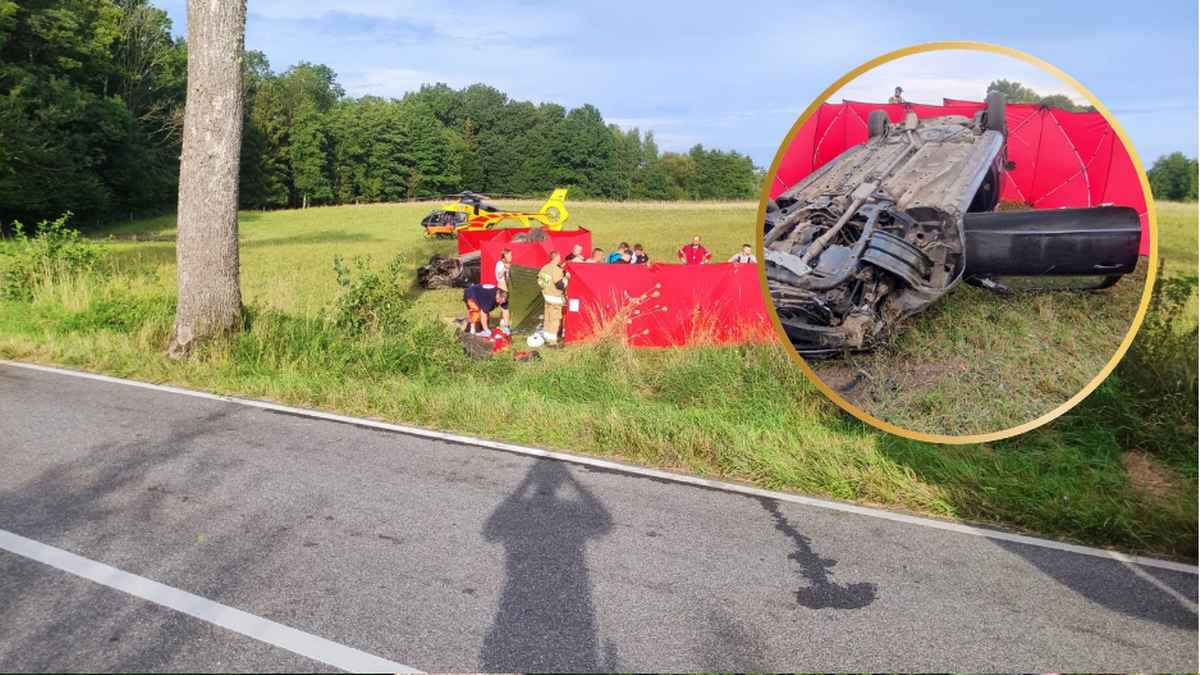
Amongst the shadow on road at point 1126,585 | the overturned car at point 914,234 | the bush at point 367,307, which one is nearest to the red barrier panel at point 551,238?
the bush at point 367,307

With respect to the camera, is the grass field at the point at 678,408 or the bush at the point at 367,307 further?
the bush at the point at 367,307

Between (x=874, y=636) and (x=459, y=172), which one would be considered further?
(x=459, y=172)

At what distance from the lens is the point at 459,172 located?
78.7 metres

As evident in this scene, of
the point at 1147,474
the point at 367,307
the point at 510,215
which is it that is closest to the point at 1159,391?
the point at 1147,474

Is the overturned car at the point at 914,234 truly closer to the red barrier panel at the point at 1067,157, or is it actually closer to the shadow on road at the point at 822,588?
the red barrier panel at the point at 1067,157

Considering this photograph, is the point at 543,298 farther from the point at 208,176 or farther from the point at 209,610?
the point at 209,610

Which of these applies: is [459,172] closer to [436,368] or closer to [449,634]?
[436,368]

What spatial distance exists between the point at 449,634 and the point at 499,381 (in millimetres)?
5532

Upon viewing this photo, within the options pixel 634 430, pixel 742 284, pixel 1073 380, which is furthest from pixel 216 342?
pixel 1073 380

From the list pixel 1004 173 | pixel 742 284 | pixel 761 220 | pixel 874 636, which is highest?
pixel 1004 173

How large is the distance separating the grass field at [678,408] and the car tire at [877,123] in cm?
75

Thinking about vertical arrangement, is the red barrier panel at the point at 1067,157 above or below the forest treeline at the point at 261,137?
below

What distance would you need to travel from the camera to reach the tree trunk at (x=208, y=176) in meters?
9.80

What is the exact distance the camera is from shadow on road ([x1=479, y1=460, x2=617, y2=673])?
337cm
